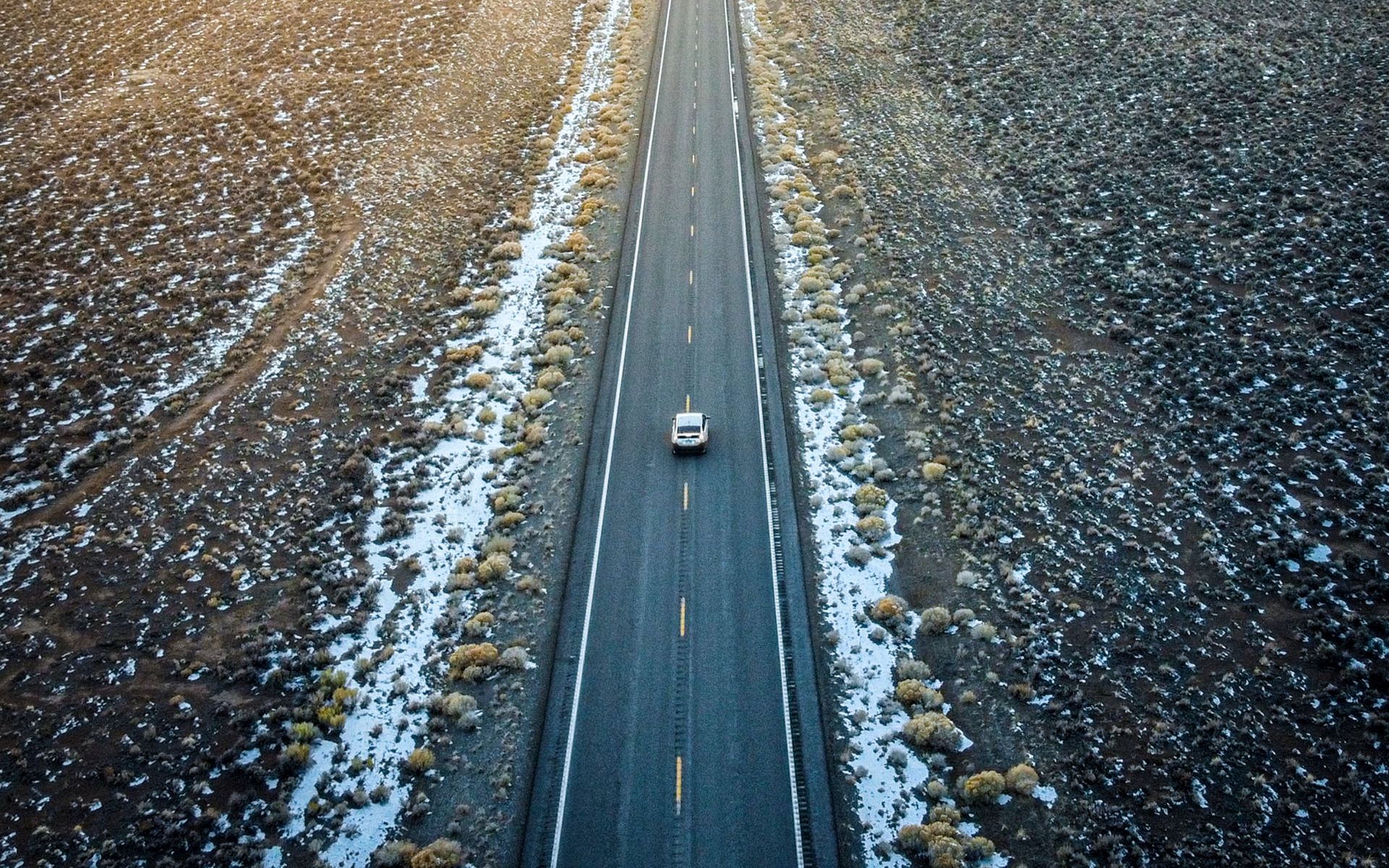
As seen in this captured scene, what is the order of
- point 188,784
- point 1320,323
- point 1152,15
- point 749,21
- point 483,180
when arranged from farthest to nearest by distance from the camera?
point 749,21, point 1152,15, point 483,180, point 1320,323, point 188,784

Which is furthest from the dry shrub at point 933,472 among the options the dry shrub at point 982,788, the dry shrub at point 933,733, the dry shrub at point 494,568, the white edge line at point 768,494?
the dry shrub at point 494,568

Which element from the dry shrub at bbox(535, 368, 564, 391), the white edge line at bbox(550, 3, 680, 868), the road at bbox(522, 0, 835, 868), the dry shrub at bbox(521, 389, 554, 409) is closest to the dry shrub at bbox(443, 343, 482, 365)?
the dry shrub at bbox(535, 368, 564, 391)

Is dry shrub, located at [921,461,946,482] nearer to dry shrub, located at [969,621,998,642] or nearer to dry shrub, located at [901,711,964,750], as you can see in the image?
dry shrub, located at [969,621,998,642]

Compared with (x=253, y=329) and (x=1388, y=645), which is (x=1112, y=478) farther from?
(x=253, y=329)

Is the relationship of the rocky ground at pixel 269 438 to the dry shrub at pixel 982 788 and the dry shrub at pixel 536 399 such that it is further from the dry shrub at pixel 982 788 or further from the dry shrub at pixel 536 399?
the dry shrub at pixel 982 788

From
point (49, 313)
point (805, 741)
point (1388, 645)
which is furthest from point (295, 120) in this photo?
point (1388, 645)

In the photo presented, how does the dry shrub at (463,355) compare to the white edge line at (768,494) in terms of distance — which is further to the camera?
the dry shrub at (463,355)
